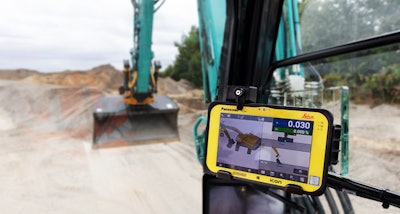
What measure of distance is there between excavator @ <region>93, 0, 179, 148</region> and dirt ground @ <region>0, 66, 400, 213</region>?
150mm

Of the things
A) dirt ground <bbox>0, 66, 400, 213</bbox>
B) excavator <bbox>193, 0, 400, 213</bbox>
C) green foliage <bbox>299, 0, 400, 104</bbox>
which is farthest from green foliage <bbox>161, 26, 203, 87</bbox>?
excavator <bbox>193, 0, 400, 213</bbox>

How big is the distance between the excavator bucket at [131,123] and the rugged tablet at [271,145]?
307 centimetres

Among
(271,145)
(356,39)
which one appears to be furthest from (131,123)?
(271,145)

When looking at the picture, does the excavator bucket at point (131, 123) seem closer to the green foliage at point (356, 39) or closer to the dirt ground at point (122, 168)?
the dirt ground at point (122, 168)

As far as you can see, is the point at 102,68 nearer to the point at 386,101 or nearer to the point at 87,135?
the point at 87,135

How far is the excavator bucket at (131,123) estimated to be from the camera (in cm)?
364

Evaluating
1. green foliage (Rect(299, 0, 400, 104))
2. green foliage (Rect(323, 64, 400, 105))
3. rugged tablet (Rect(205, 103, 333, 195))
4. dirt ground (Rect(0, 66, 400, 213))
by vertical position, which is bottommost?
dirt ground (Rect(0, 66, 400, 213))

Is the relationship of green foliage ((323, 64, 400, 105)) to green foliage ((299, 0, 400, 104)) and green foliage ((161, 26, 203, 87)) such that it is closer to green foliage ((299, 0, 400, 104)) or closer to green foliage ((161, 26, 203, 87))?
green foliage ((299, 0, 400, 104))

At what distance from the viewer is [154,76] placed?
3.62 meters

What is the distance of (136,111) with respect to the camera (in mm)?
3789

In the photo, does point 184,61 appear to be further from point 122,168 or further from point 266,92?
point 266,92

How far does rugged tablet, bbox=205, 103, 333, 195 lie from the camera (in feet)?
2.02

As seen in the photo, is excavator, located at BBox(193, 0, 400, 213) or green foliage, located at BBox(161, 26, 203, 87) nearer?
excavator, located at BBox(193, 0, 400, 213)

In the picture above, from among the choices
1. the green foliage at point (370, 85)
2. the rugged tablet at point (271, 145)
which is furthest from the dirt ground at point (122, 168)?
the rugged tablet at point (271, 145)
